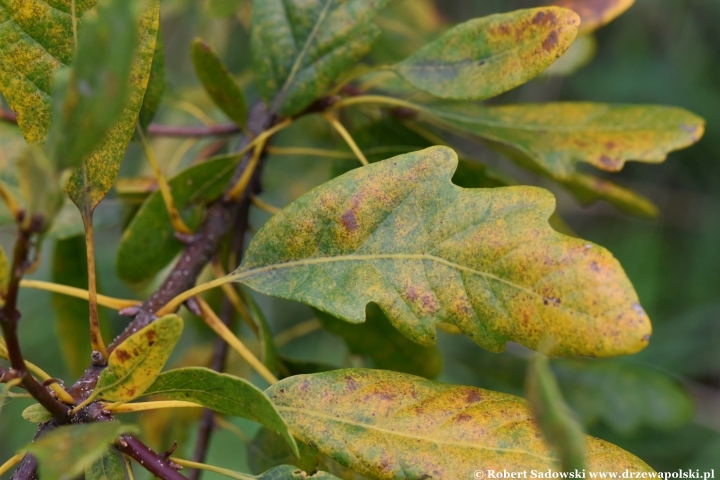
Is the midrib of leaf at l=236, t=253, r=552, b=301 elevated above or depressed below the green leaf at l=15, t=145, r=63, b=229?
below

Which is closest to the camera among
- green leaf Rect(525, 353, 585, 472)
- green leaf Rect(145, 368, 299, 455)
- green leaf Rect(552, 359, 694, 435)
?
green leaf Rect(525, 353, 585, 472)

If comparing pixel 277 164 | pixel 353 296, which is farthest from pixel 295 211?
pixel 277 164

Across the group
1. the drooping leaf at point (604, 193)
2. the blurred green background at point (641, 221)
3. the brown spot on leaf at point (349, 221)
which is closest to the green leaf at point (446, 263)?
the brown spot on leaf at point (349, 221)

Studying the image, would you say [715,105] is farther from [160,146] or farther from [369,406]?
[369,406]

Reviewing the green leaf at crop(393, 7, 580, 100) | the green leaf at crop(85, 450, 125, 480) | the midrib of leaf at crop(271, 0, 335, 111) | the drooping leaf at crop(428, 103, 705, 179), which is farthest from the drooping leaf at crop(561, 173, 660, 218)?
the green leaf at crop(85, 450, 125, 480)

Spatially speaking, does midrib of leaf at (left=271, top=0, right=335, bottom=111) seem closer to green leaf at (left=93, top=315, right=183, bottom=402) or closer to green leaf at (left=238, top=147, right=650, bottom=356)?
green leaf at (left=238, top=147, right=650, bottom=356)

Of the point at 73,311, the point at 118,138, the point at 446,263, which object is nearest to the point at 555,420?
the point at 446,263

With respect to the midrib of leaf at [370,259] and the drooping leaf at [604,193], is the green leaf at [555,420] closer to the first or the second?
the midrib of leaf at [370,259]
